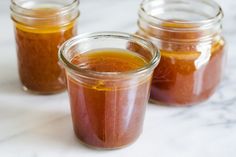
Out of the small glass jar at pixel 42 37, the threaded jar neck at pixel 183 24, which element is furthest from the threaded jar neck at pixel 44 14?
the threaded jar neck at pixel 183 24

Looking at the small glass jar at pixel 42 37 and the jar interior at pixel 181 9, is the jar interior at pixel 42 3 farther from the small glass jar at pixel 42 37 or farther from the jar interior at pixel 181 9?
the jar interior at pixel 181 9

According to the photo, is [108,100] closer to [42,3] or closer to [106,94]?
[106,94]

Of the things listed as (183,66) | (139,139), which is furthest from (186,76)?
(139,139)

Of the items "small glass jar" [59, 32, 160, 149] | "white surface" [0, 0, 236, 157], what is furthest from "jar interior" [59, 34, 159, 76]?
"white surface" [0, 0, 236, 157]

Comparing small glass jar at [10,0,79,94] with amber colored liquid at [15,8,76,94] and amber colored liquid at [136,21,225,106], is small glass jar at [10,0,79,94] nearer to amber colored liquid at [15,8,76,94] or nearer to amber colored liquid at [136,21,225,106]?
amber colored liquid at [15,8,76,94]

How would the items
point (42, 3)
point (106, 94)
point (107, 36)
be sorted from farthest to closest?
point (42, 3) → point (107, 36) → point (106, 94)

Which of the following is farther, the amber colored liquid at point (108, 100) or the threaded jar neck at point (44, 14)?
the threaded jar neck at point (44, 14)
